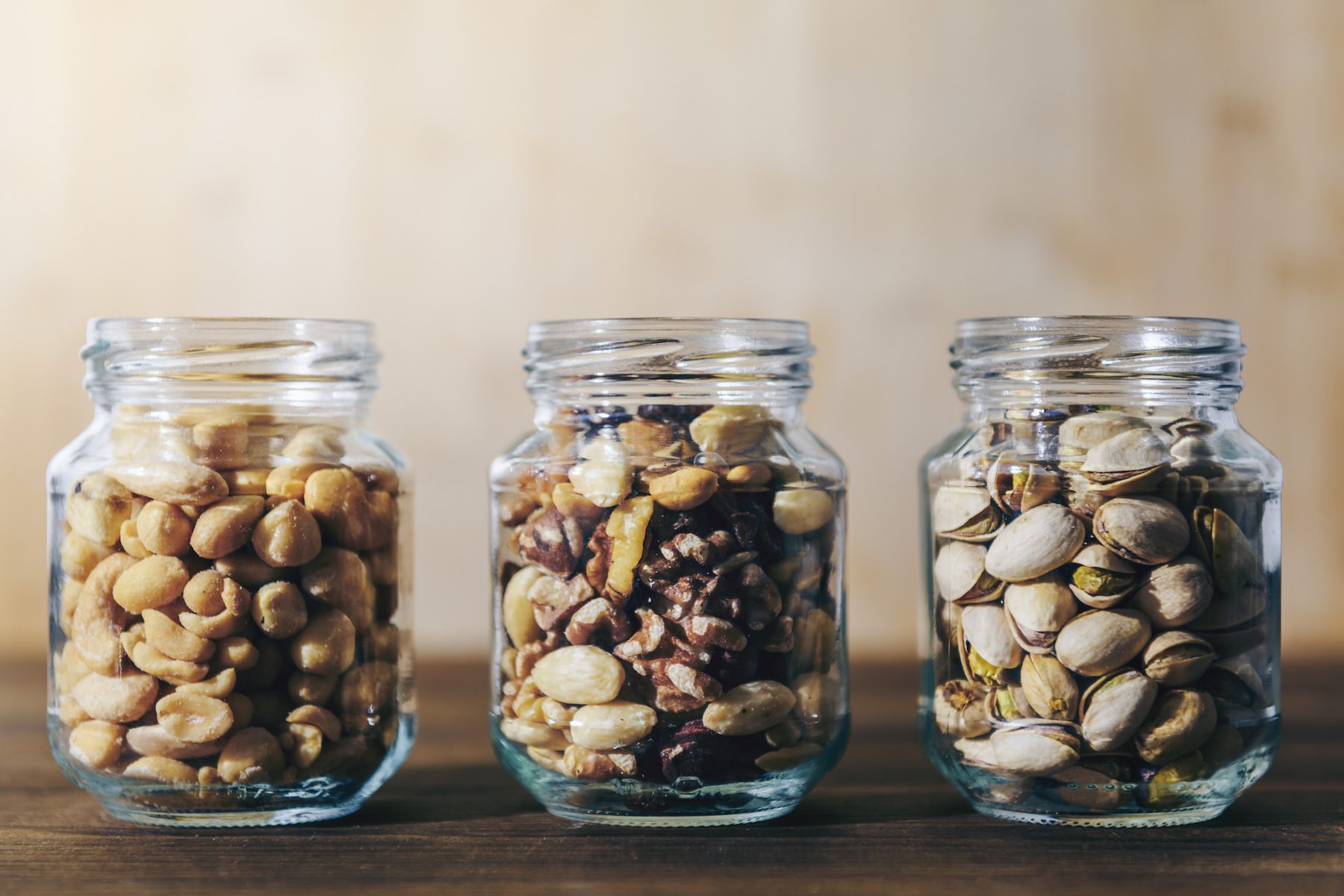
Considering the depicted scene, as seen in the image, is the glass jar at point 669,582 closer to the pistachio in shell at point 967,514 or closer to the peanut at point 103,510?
the pistachio in shell at point 967,514

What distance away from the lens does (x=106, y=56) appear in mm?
1161

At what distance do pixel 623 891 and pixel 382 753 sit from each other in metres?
0.18

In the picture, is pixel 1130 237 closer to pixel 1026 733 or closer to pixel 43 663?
pixel 1026 733

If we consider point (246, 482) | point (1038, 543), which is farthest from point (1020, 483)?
point (246, 482)

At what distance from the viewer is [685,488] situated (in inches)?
23.4

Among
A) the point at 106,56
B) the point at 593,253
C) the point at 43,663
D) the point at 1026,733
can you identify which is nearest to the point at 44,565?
the point at 43,663

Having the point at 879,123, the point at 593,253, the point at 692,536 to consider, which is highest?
the point at 879,123

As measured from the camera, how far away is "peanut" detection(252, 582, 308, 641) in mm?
603

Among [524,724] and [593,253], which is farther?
[593,253]

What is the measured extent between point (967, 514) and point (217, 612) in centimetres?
35

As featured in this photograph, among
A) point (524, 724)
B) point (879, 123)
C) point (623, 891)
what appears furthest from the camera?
point (879, 123)

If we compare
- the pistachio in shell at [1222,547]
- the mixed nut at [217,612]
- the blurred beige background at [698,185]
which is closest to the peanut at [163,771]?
the mixed nut at [217,612]

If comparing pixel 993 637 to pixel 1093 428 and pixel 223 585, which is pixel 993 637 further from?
pixel 223 585

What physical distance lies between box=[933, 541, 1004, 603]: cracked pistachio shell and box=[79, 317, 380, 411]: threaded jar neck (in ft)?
1.03
